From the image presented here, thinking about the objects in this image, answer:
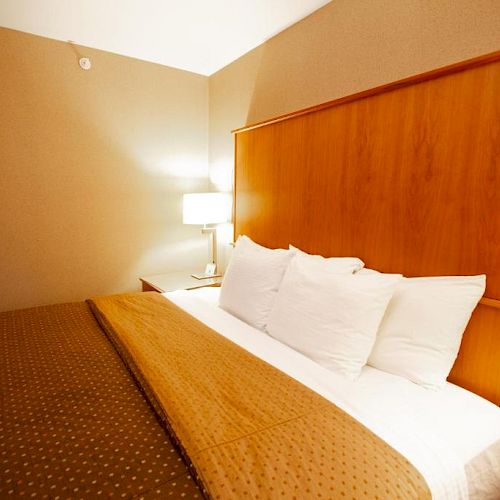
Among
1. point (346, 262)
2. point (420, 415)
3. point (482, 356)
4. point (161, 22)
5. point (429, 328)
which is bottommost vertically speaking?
point (420, 415)

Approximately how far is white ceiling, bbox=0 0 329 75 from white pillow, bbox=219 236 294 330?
1447 millimetres

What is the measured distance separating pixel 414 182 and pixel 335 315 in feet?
2.16

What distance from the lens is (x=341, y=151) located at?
177cm

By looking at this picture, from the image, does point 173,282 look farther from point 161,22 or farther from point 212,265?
point 161,22

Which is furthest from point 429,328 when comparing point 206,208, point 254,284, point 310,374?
point 206,208

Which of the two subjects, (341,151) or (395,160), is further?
(341,151)

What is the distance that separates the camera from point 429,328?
4.19 feet

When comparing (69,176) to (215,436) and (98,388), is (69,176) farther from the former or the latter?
(215,436)

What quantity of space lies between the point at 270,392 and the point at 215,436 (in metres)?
0.27

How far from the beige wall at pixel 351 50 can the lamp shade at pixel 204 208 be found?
0.46 meters

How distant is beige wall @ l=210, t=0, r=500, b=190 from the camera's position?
1366 mm

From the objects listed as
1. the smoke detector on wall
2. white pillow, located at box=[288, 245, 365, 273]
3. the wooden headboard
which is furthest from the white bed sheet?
the smoke detector on wall

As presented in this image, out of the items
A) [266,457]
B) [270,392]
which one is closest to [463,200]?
[270,392]

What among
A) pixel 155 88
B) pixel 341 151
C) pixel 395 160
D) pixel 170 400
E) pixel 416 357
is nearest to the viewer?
pixel 170 400
